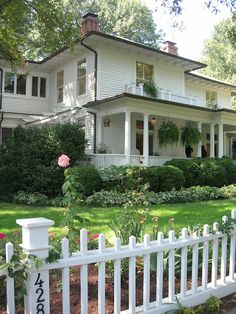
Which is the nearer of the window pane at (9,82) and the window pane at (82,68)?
the window pane at (82,68)

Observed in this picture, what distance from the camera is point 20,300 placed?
11.8 feet

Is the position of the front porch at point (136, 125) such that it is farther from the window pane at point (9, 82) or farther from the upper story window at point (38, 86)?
the window pane at point (9, 82)

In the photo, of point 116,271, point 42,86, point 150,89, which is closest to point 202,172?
point 150,89

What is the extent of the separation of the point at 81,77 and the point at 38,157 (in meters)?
6.55

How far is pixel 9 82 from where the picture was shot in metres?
23.3

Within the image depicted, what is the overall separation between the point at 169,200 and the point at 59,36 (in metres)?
7.82

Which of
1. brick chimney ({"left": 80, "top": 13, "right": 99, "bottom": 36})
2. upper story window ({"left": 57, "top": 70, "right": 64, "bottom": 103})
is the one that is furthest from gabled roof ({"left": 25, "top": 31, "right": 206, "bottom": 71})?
brick chimney ({"left": 80, "top": 13, "right": 99, "bottom": 36})

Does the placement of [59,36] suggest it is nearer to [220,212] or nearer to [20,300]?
[220,212]

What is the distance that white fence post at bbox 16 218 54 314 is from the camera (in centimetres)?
307

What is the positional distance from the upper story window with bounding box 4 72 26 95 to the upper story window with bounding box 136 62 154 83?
695cm

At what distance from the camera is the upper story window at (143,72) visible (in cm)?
2172

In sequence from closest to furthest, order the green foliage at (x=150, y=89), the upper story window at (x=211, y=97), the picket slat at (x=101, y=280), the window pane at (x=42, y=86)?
the picket slat at (x=101, y=280)
the green foliage at (x=150, y=89)
the window pane at (x=42, y=86)
the upper story window at (x=211, y=97)

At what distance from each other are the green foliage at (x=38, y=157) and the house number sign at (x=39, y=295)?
12698mm

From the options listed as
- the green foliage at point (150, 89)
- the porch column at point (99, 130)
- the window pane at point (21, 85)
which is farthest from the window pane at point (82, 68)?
the window pane at point (21, 85)
